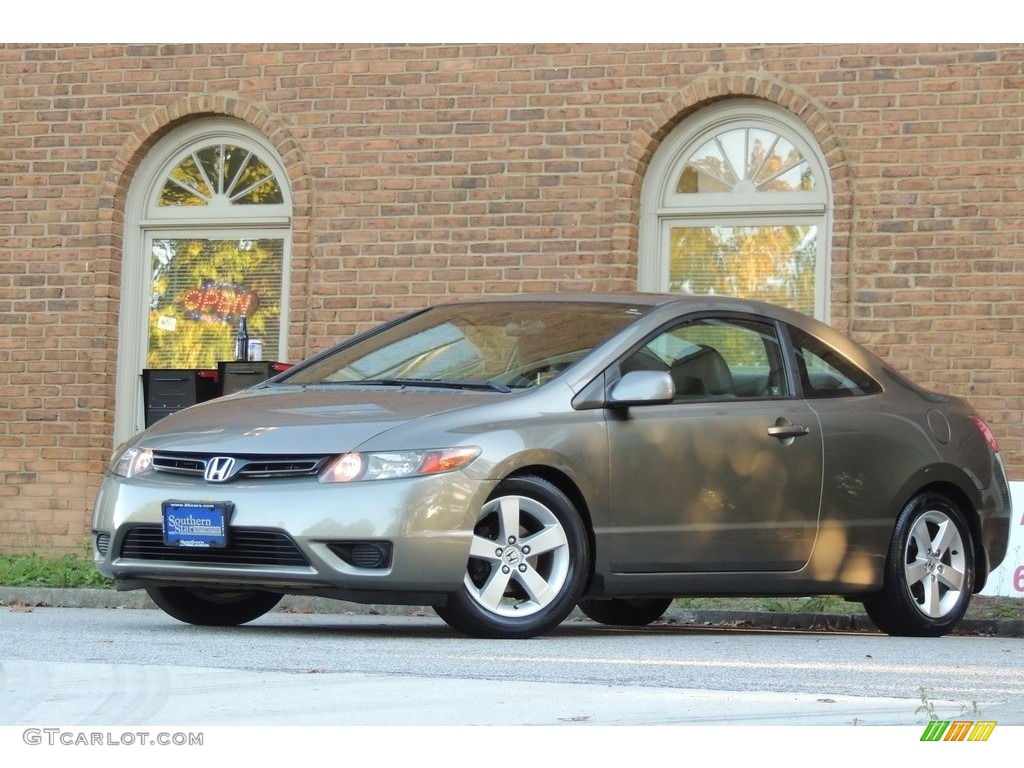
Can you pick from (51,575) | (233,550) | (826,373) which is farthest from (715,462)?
(51,575)

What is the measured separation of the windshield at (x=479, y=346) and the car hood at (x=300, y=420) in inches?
10.6

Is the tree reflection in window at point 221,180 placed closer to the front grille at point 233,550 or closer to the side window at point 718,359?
the side window at point 718,359

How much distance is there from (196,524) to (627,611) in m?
2.94

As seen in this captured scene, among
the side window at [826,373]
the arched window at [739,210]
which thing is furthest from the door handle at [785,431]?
the arched window at [739,210]

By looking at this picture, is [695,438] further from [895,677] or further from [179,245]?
[179,245]

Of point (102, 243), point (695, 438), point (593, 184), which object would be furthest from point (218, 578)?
point (102, 243)

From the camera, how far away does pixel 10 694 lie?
5.58 meters

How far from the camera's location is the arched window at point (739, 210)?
46.0 ft

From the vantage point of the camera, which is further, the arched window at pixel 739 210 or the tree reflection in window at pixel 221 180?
the tree reflection in window at pixel 221 180

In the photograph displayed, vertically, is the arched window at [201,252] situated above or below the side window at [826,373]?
above

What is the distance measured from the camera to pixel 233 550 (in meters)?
7.42

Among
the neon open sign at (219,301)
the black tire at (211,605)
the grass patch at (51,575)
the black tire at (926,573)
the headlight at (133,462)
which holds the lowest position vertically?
the grass patch at (51,575)

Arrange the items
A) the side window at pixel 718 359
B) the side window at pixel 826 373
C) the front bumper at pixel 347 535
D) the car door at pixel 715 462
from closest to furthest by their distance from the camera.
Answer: the front bumper at pixel 347 535, the car door at pixel 715 462, the side window at pixel 718 359, the side window at pixel 826 373

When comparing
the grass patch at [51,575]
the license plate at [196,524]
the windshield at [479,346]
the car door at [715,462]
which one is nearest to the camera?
the license plate at [196,524]
